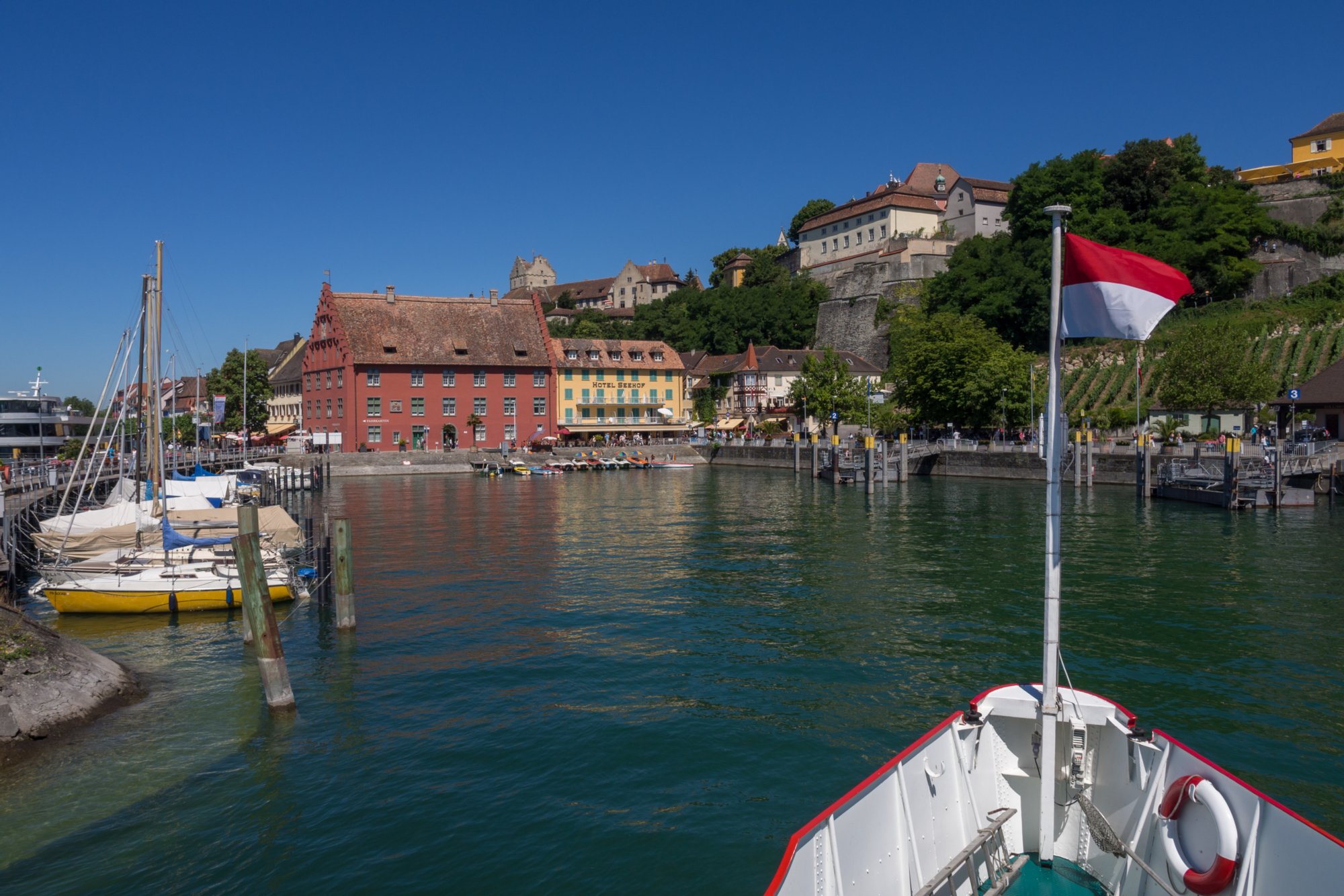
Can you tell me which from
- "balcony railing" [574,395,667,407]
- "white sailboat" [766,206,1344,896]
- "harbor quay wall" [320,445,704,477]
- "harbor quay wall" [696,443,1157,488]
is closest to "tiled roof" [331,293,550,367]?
"balcony railing" [574,395,667,407]

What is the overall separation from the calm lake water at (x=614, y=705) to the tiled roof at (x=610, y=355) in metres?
62.1

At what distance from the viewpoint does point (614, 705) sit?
15875mm

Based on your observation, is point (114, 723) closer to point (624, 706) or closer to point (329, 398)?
point (624, 706)

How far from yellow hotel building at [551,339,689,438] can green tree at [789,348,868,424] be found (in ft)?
47.1

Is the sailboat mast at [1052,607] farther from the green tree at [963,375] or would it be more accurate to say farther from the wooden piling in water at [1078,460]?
the green tree at [963,375]

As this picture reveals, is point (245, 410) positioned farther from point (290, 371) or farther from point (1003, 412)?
point (1003, 412)

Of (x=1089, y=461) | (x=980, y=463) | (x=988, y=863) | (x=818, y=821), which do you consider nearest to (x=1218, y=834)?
(x=988, y=863)

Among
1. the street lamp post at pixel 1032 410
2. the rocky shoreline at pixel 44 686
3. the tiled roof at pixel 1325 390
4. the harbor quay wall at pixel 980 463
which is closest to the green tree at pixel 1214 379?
the tiled roof at pixel 1325 390

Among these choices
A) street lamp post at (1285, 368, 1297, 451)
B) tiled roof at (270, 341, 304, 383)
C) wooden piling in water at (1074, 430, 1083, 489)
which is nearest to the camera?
street lamp post at (1285, 368, 1297, 451)

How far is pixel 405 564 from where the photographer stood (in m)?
30.0

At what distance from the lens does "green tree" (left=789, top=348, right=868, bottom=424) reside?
85938 millimetres

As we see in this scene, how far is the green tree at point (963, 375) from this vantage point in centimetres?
7088

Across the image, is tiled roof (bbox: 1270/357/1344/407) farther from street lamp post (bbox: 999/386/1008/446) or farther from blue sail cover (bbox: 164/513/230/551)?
blue sail cover (bbox: 164/513/230/551)

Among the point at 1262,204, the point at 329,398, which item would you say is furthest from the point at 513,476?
the point at 1262,204
